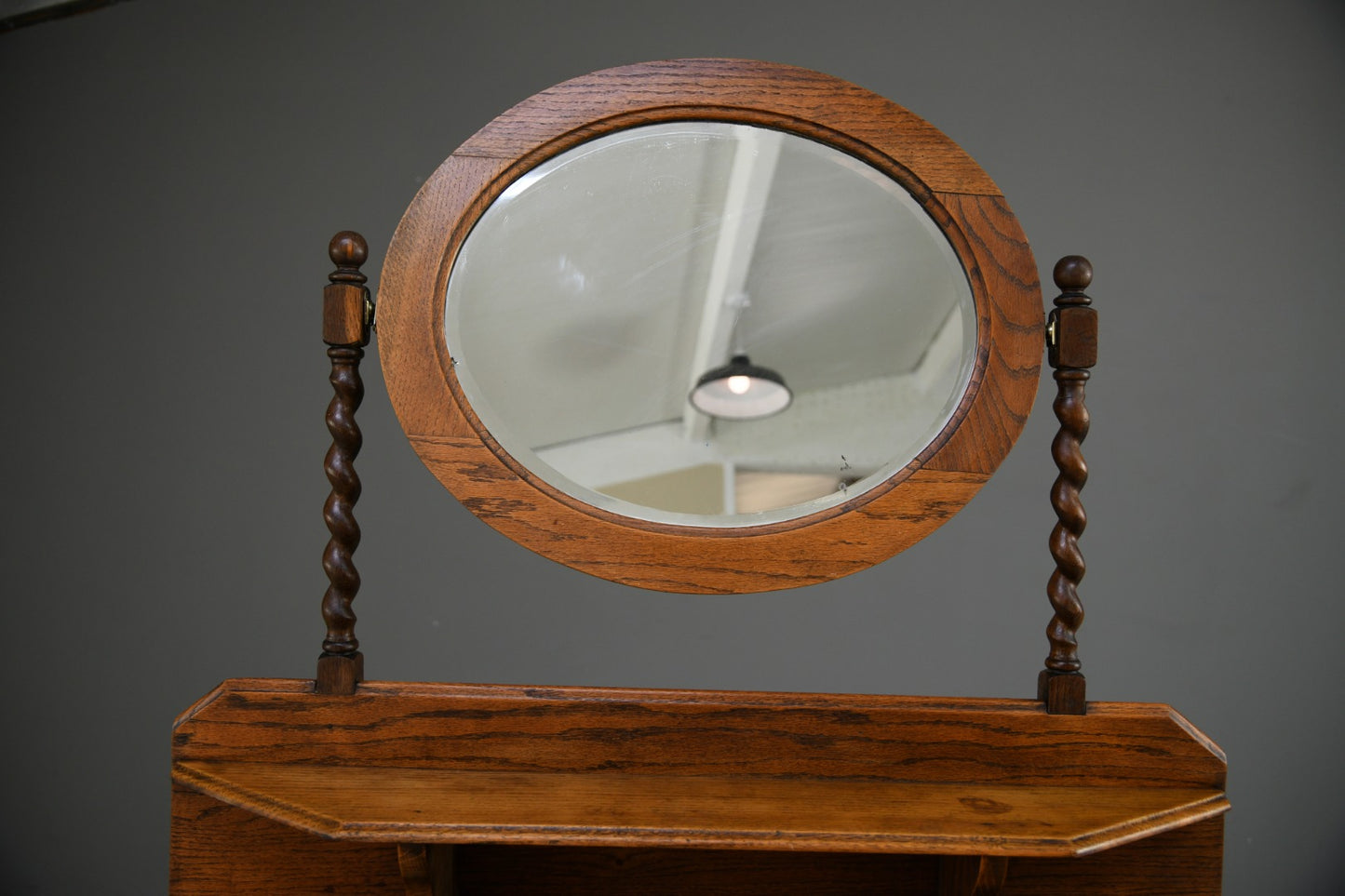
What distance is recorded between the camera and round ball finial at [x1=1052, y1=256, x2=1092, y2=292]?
3.41ft

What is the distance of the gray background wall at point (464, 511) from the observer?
171 centimetres

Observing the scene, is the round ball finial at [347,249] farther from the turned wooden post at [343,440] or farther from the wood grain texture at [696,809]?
the wood grain texture at [696,809]

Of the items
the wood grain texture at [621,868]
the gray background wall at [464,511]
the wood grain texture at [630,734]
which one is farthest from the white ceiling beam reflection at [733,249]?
the gray background wall at [464,511]

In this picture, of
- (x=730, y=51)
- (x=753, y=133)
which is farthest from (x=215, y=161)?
(x=753, y=133)

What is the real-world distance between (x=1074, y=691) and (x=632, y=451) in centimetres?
47

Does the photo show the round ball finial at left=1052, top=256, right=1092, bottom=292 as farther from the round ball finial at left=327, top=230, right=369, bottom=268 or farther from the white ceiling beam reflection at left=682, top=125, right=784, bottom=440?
the round ball finial at left=327, top=230, right=369, bottom=268

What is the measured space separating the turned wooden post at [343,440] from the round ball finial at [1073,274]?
0.65m

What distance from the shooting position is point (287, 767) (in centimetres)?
102

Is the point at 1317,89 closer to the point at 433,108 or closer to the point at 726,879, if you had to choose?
the point at 433,108

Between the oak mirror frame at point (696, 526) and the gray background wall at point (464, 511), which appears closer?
the oak mirror frame at point (696, 526)

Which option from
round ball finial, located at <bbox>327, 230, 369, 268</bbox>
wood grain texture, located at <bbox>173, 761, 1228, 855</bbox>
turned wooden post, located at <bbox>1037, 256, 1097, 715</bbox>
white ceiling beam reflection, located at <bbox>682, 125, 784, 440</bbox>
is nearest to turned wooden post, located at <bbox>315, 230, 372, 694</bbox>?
round ball finial, located at <bbox>327, 230, 369, 268</bbox>

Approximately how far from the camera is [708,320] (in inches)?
41.5

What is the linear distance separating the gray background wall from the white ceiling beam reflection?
69cm

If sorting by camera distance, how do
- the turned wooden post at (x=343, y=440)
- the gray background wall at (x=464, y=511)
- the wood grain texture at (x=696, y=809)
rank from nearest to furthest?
the wood grain texture at (x=696, y=809)
the turned wooden post at (x=343, y=440)
the gray background wall at (x=464, y=511)
